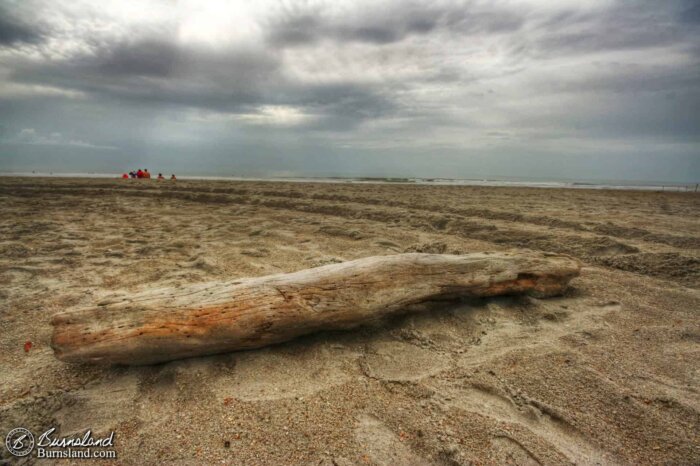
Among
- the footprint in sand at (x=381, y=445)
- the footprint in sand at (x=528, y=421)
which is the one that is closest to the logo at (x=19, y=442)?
the footprint in sand at (x=381, y=445)

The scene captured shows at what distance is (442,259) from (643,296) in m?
2.19

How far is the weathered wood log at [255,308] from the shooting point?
2.25 metres

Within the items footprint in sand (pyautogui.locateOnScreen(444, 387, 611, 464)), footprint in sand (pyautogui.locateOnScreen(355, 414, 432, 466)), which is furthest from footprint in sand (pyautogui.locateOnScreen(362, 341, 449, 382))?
footprint in sand (pyautogui.locateOnScreen(355, 414, 432, 466))

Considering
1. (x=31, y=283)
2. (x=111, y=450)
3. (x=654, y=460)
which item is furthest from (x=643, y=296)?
(x=31, y=283)

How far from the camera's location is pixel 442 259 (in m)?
3.27

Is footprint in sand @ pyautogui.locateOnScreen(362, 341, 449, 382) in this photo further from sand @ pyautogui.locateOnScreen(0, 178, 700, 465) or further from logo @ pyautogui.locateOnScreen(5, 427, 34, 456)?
logo @ pyautogui.locateOnScreen(5, 427, 34, 456)

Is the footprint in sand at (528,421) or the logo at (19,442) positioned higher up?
the footprint in sand at (528,421)

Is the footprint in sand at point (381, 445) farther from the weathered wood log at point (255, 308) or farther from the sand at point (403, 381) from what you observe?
the weathered wood log at point (255, 308)

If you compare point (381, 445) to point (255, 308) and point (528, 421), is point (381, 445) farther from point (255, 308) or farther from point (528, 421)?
point (255, 308)

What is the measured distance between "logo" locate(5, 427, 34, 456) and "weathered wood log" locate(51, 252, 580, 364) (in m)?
0.47

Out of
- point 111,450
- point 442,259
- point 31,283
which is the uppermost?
point 442,259

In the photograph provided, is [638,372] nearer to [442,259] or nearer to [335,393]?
[442,259]

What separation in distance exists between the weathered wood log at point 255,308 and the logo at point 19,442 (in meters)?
0.47

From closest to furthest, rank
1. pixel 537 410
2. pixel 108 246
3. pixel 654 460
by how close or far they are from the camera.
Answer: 1. pixel 654 460
2. pixel 537 410
3. pixel 108 246
